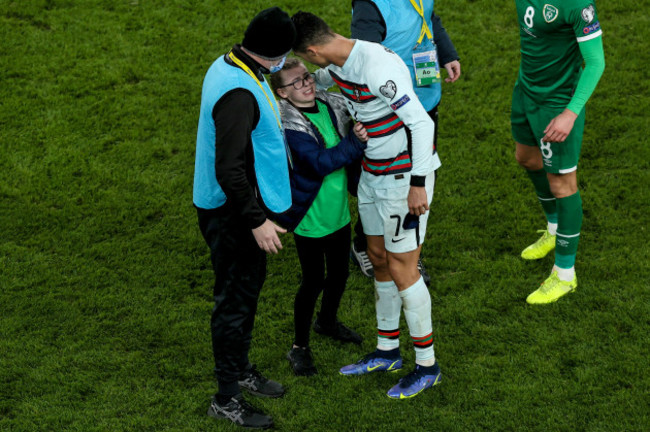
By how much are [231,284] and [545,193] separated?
2730mm

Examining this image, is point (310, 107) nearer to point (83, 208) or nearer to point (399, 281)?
point (399, 281)

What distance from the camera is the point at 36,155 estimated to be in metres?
7.55

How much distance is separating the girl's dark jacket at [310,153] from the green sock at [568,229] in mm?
1690

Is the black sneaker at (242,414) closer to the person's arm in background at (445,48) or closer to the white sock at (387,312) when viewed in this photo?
the white sock at (387,312)

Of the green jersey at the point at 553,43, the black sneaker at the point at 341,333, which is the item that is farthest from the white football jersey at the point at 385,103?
the black sneaker at the point at 341,333

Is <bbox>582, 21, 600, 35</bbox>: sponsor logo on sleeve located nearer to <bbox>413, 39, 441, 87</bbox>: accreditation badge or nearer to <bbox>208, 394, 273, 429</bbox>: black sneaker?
<bbox>413, 39, 441, 87</bbox>: accreditation badge

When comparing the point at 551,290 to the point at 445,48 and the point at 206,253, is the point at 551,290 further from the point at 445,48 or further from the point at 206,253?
the point at 206,253

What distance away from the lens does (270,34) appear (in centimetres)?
387

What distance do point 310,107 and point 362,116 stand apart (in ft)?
1.04

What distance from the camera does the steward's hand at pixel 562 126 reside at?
496 centimetres

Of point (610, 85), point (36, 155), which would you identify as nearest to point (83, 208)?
point (36, 155)

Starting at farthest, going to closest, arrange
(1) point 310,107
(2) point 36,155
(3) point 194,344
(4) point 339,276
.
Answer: (2) point 36,155 < (3) point 194,344 < (4) point 339,276 < (1) point 310,107

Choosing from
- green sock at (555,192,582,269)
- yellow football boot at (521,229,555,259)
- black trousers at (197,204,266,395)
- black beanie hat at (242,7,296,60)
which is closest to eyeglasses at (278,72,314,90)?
black beanie hat at (242,7,296,60)

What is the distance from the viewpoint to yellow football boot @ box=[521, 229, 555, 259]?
6.02 metres
